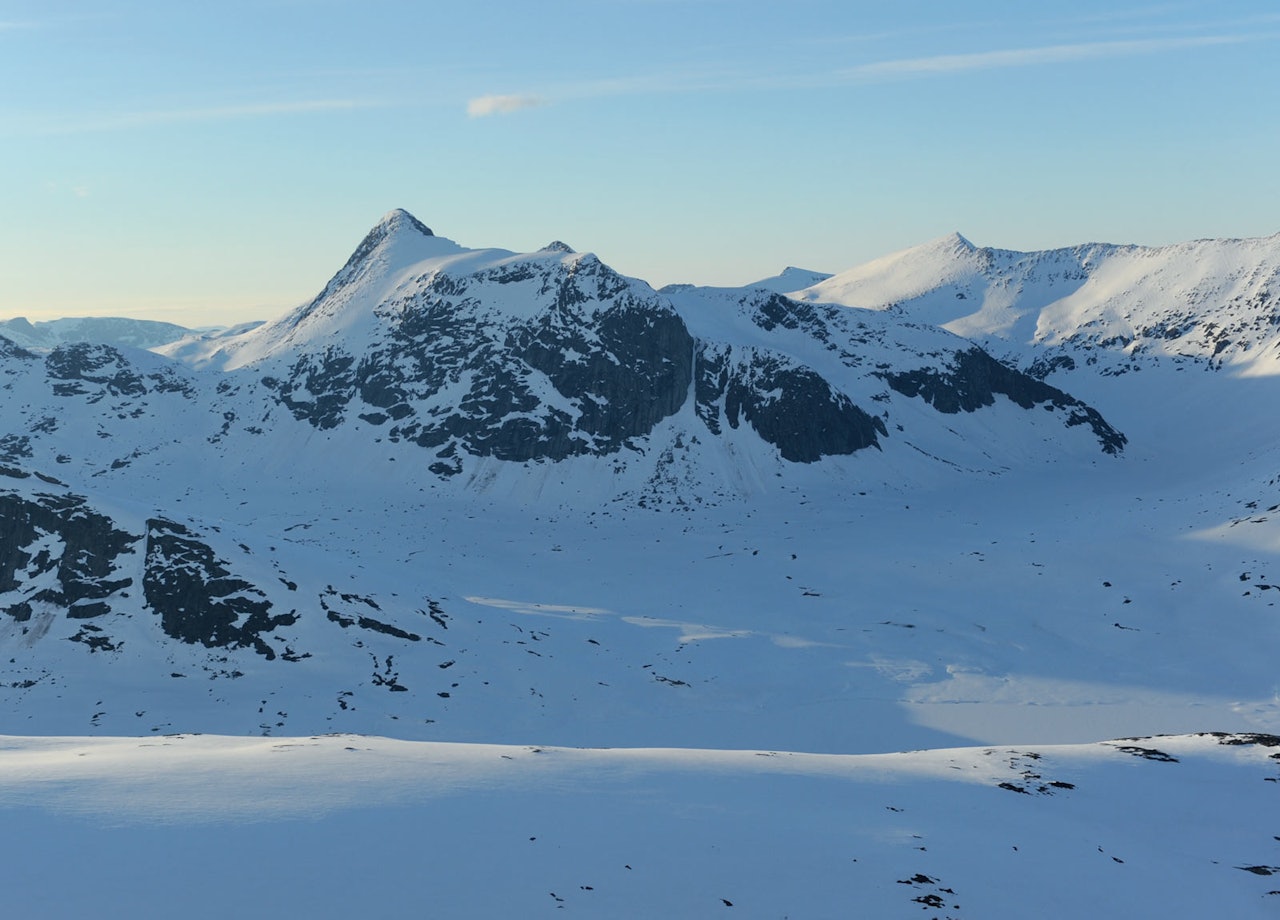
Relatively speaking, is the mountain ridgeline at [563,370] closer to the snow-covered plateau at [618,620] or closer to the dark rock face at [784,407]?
the dark rock face at [784,407]

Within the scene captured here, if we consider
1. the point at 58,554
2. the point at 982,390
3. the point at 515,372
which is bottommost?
the point at 58,554

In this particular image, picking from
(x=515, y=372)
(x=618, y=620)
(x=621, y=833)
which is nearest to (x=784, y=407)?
(x=515, y=372)

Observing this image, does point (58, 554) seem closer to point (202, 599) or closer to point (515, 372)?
point (202, 599)

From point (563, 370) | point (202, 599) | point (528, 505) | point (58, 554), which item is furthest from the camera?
point (563, 370)

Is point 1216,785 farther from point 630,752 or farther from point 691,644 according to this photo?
point 691,644

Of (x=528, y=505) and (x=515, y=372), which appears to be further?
(x=515, y=372)

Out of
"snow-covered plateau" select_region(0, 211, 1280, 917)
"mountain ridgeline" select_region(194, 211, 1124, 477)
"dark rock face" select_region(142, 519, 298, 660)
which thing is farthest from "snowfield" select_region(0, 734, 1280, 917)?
"mountain ridgeline" select_region(194, 211, 1124, 477)
